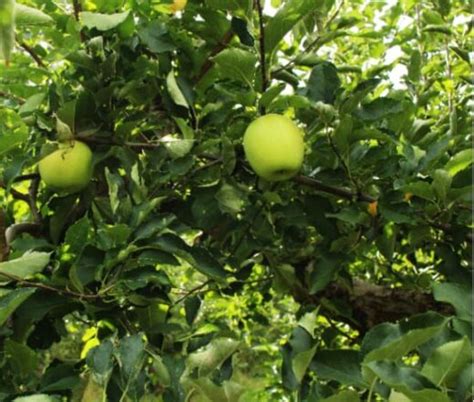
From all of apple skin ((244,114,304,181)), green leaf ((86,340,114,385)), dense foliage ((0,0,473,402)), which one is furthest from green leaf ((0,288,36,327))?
apple skin ((244,114,304,181))

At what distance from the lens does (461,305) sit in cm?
103

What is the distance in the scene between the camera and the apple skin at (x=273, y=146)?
131cm

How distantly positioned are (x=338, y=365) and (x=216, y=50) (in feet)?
2.54

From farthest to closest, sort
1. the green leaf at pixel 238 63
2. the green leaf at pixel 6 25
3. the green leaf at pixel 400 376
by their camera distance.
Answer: the green leaf at pixel 238 63 < the green leaf at pixel 400 376 < the green leaf at pixel 6 25

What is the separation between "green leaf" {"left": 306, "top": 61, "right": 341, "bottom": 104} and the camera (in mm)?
1364

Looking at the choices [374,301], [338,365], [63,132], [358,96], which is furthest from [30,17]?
[374,301]

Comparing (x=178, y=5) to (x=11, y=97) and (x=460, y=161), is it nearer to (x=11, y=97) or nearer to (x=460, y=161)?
(x=11, y=97)

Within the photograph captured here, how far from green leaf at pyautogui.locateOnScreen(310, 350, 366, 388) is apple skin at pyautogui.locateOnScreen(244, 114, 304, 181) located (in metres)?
0.44

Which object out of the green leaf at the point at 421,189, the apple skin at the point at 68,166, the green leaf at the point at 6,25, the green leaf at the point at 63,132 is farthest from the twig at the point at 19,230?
the green leaf at the point at 6,25

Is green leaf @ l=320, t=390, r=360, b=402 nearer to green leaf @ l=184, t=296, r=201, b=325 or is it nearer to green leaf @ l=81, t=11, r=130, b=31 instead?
green leaf @ l=184, t=296, r=201, b=325

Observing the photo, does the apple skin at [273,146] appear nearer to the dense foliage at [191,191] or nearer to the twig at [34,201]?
the dense foliage at [191,191]

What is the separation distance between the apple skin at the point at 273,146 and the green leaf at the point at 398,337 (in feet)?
1.39

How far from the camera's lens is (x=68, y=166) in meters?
1.41

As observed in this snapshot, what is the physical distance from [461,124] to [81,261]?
98 centimetres
